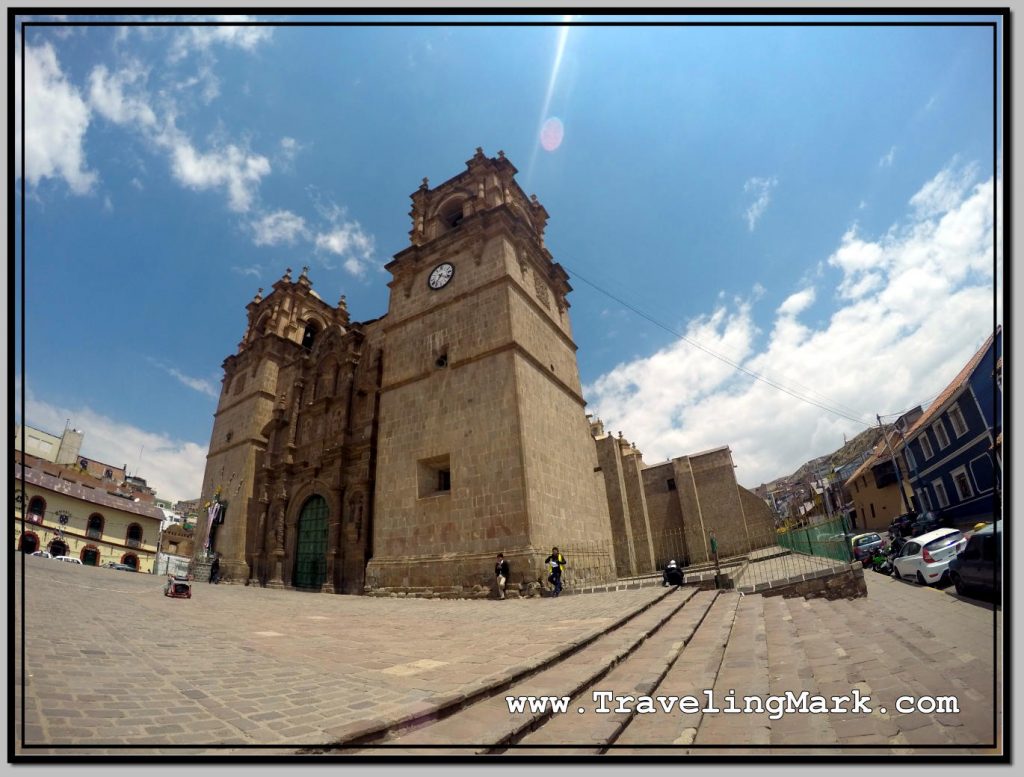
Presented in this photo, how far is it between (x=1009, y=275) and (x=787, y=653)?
13.3 ft

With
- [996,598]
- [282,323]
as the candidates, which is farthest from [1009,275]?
[282,323]

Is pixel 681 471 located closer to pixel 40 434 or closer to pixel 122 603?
pixel 122 603

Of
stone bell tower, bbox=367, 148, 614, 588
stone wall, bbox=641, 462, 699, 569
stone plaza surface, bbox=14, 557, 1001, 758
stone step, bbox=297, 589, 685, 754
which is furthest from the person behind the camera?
stone wall, bbox=641, 462, 699, 569

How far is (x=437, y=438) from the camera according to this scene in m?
13.8

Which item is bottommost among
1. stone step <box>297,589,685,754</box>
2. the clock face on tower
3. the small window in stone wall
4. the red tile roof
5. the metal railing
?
the metal railing

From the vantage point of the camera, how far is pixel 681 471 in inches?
1038

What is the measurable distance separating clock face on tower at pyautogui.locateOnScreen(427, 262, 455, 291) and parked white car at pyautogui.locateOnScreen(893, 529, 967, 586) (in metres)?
16.0

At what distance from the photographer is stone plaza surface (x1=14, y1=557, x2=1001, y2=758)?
225cm

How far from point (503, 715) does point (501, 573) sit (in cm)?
876

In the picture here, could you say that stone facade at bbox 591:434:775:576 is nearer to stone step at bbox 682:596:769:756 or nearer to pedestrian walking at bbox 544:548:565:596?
pedestrian walking at bbox 544:548:565:596

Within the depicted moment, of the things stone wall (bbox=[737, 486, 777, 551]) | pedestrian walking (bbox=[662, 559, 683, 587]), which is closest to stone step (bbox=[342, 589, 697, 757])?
pedestrian walking (bbox=[662, 559, 683, 587])

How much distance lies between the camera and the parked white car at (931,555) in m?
10.3

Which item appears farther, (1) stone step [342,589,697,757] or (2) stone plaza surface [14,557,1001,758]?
(2) stone plaza surface [14,557,1001,758]

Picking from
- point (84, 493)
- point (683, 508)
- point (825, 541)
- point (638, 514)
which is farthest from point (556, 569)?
point (84, 493)
